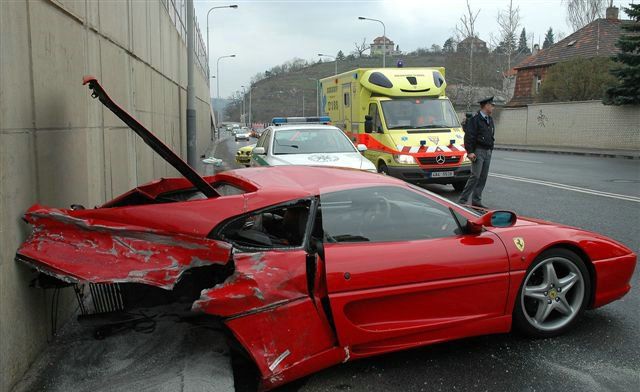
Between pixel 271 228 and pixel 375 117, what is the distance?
29.4 ft

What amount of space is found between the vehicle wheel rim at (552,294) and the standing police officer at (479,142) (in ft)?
17.6

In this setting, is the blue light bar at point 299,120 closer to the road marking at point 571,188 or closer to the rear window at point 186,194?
the road marking at point 571,188

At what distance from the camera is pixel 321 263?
3.31 metres

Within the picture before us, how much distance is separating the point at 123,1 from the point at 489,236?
18.5ft

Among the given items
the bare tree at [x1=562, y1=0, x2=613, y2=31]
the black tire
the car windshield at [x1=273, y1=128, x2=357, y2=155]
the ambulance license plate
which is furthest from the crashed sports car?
the bare tree at [x1=562, y1=0, x2=613, y2=31]

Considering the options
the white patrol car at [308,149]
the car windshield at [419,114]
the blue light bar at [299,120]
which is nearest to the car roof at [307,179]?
the white patrol car at [308,149]

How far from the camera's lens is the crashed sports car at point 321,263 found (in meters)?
3.17

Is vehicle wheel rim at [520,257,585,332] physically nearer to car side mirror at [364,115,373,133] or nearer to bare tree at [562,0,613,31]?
car side mirror at [364,115,373,133]

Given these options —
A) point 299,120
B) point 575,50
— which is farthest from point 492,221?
point 575,50

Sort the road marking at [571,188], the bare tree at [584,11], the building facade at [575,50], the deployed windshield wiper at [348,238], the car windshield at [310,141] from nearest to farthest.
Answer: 1. the deployed windshield wiper at [348,238]
2. the car windshield at [310,141]
3. the road marking at [571,188]
4. the building facade at [575,50]
5. the bare tree at [584,11]

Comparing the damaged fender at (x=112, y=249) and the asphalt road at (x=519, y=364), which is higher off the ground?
the damaged fender at (x=112, y=249)

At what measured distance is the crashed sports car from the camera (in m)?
3.17

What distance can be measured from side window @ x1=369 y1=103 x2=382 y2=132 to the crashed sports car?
831cm

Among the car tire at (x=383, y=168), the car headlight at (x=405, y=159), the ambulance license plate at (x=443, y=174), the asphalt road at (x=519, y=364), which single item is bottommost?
the asphalt road at (x=519, y=364)
